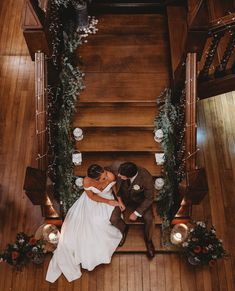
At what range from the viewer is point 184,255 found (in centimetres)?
560

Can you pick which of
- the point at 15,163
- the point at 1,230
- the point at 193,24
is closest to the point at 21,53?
the point at 15,163

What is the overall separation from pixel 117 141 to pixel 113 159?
291 mm

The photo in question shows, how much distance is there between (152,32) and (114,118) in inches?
69.0

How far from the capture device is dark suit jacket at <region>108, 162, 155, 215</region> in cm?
490

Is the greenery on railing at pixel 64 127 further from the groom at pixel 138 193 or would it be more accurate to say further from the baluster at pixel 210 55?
the baluster at pixel 210 55

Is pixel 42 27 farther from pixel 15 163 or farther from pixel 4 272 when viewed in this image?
pixel 4 272

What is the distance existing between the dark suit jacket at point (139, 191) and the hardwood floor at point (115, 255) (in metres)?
0.93

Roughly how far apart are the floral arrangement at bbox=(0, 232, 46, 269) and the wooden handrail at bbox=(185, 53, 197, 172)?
240 centimetres

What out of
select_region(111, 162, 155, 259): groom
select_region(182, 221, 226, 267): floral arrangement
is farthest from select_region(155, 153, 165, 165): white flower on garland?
select_region(182, 221, 226, 267): floral arrangement

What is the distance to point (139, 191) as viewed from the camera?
199 inches

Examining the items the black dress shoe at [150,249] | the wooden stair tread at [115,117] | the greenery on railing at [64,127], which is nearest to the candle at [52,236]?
the greenery on railing at [64,127]

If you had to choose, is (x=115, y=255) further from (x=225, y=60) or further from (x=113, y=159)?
(x=225, y=60)

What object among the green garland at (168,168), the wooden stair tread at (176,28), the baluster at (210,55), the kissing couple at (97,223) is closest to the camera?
the baluster at (210,55)

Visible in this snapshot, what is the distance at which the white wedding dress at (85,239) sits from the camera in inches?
206
